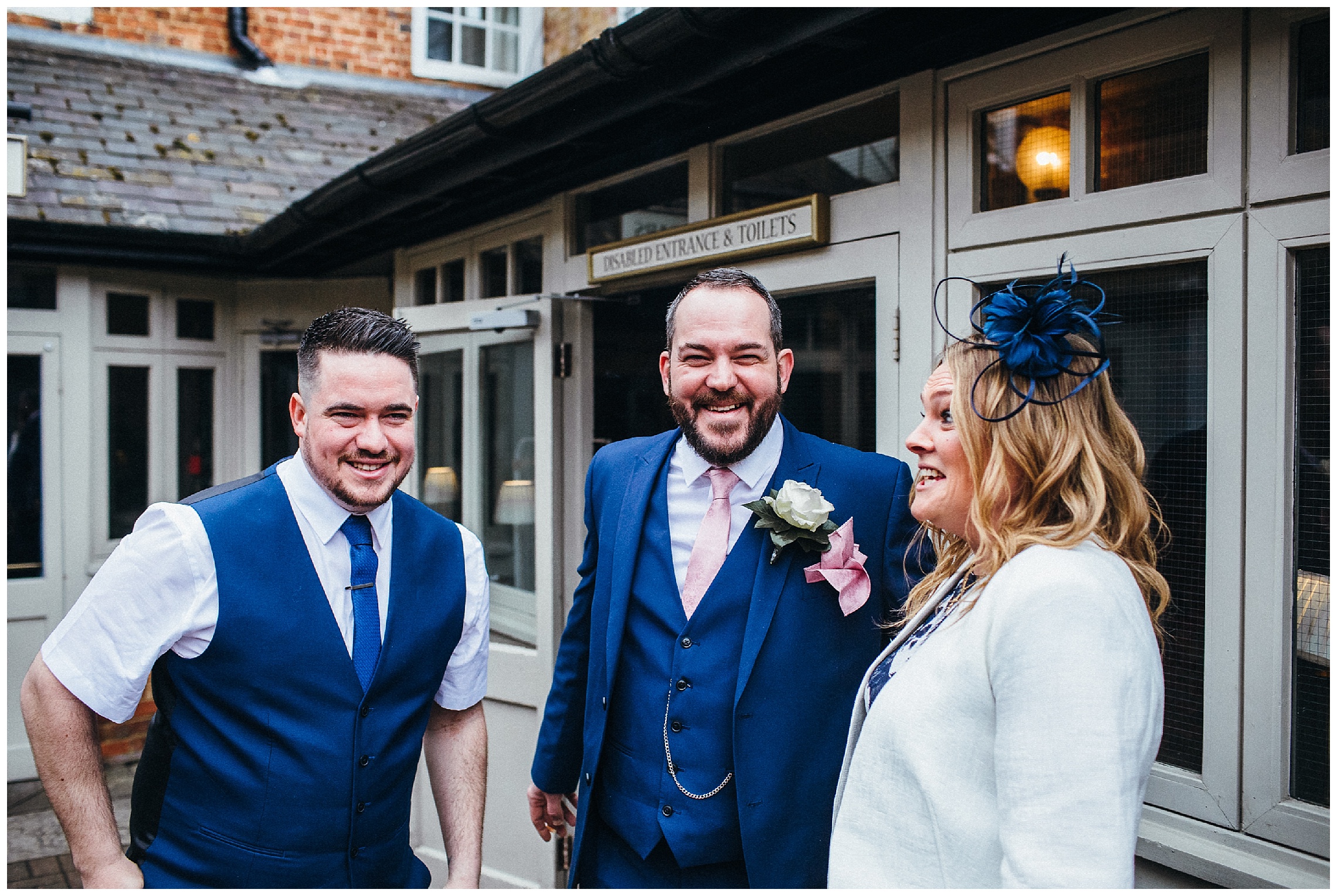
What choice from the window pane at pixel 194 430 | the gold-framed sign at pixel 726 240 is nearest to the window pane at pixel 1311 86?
the gold-framed sign at pixel 726 240

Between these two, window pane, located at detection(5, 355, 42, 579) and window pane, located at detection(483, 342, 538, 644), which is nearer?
window pane, located at detection(483, 342, 538, 644)

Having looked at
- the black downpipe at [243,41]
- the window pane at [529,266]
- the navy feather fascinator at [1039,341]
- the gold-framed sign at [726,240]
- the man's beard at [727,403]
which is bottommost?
the man's beard at [727,403]

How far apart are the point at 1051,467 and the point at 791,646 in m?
0.83

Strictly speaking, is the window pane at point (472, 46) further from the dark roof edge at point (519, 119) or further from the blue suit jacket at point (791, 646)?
the blue suit jacket at point (791, 646)

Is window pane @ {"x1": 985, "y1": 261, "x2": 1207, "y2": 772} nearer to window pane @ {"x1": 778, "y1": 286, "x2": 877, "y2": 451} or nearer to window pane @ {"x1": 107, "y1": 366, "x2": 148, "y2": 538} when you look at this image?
window pane @ {"x1": 778, "y1": 286, "x2": 877, "y2": 451}

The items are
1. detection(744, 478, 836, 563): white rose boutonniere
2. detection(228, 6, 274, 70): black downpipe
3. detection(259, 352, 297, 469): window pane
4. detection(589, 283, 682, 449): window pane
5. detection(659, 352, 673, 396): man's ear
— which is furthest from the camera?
detection(228, 6, 274, 70): black downpipe

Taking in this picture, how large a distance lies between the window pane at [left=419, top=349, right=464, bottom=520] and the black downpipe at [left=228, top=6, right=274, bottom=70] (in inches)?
140

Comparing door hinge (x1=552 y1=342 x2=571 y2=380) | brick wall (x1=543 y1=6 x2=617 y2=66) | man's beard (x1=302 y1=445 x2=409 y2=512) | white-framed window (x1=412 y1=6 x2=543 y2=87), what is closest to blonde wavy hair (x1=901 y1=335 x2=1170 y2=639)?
man's beard (x1=302 y1=445 x2=409 y2=512)

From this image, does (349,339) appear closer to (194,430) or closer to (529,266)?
(529,266)

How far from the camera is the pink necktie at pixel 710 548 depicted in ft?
7.21

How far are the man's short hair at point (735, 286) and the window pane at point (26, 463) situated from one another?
5.14 m

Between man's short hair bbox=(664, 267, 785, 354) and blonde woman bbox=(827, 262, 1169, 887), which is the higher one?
man's short hair bbox=(664, 267, 785, 354)

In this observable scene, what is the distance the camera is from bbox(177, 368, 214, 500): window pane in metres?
6.17

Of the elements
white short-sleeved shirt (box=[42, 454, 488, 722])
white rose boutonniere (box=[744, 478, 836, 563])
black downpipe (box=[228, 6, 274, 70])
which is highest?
black downpipe (box=[228, 6, 274, 70])
